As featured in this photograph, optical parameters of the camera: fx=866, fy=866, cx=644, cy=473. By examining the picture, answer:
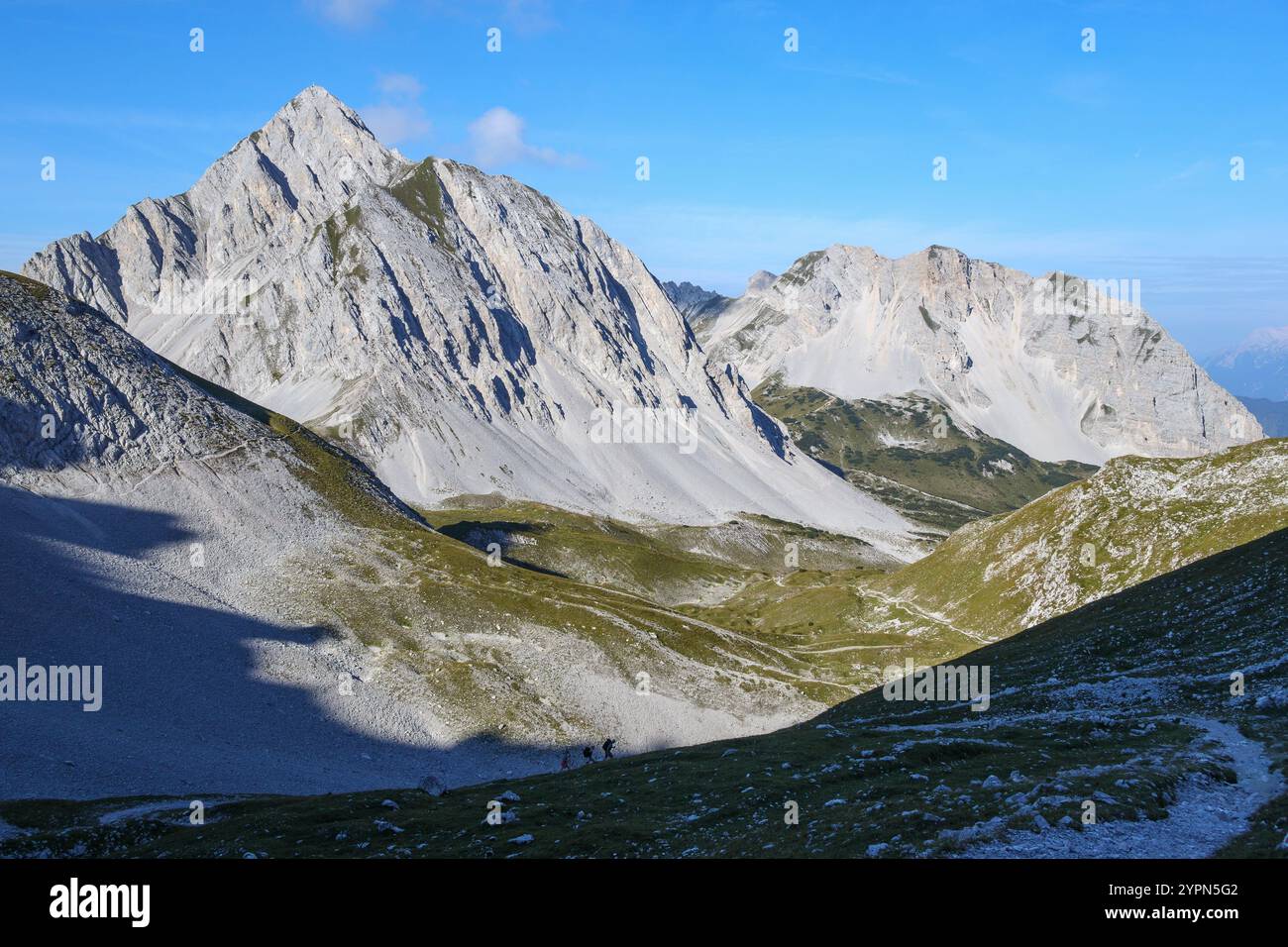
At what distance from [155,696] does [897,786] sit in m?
64.9

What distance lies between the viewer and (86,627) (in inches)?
3083

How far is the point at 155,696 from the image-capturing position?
2891 inches

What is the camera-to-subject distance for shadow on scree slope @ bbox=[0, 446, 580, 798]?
206 ft

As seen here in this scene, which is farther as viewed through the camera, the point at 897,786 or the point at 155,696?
the point at 155,696

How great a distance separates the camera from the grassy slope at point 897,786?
92.9 feet

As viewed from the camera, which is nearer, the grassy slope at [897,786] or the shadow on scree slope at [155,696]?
the grassy slope at [897,786]

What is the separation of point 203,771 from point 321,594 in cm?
3233

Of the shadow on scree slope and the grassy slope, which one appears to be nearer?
the grassy slope

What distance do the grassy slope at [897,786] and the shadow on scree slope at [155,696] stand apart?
1108 cm

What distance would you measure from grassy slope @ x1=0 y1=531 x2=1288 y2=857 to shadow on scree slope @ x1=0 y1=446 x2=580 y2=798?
11.1 m

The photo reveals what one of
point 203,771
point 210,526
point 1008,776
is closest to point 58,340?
point 210,526

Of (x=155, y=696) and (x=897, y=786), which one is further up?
(x=155, y=696)

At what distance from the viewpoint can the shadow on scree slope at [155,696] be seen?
62.9 metres
